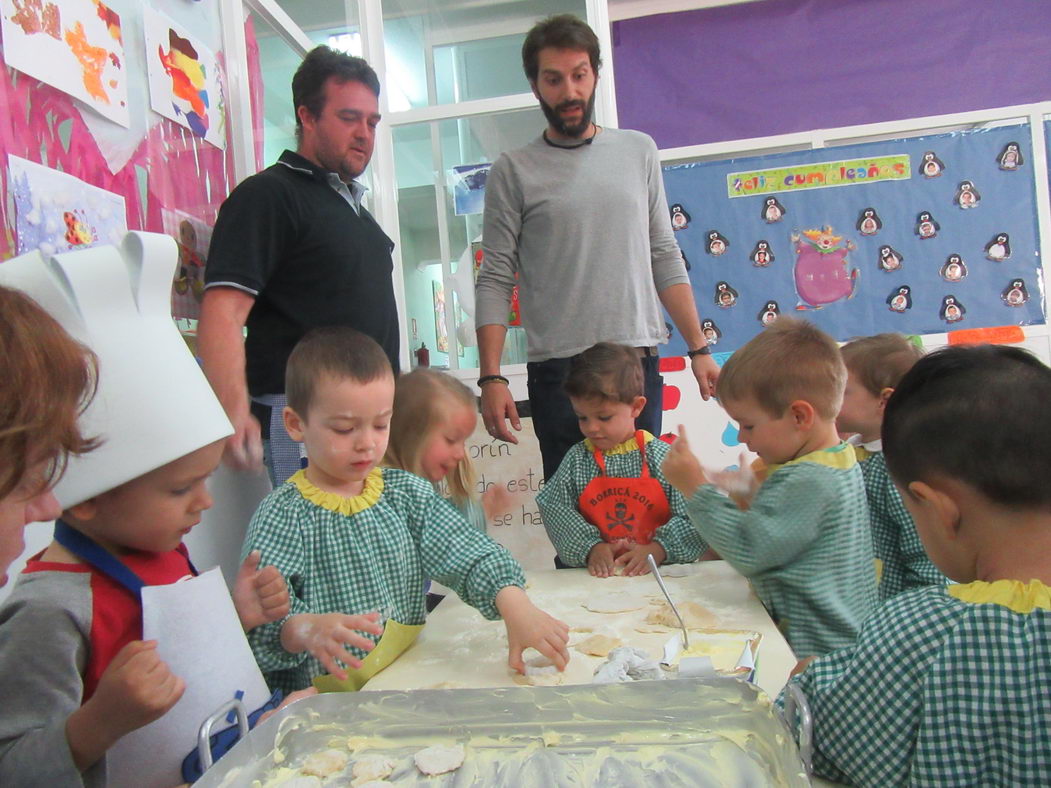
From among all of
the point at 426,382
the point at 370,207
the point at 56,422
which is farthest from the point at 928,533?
the point at 370,207

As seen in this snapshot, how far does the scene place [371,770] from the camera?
713 mm

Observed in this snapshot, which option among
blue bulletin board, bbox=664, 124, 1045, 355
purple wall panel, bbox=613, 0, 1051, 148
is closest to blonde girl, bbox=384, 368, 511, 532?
blue bulletin board, bbox=664, 124, 1045, 355

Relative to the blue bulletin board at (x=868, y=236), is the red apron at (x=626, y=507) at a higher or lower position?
lower

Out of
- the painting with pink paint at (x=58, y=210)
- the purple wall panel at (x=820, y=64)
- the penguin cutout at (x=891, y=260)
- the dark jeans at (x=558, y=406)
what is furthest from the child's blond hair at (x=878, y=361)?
the purple wall panel at (x=820, y=64)

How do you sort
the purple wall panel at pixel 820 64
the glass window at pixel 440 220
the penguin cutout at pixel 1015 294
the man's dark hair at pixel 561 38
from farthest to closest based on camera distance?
the purple wall panel at pixel 820 64
the penguin cutout at pixel 1015 294
the glass window at pixel 440 220
the man's dark hair at pixel 561 38

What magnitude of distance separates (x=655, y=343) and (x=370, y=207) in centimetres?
150

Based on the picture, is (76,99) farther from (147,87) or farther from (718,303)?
(718,303)

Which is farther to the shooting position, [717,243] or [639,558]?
[717,243]

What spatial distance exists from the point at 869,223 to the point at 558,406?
243cm

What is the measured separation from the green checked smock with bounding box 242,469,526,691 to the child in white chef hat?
0.76ft

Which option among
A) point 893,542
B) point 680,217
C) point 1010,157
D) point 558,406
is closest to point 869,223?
point 1010,157

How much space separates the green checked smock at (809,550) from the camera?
1209 mm

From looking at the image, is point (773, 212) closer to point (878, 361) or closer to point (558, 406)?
point (878, 361)

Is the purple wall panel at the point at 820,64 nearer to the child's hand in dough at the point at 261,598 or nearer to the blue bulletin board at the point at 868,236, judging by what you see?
Answer: the blue bulletin board at the point at 868,236
